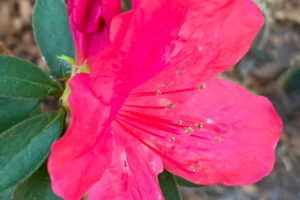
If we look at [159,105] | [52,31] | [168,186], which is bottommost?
[168,186]

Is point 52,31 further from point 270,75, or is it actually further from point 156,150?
point 270,75

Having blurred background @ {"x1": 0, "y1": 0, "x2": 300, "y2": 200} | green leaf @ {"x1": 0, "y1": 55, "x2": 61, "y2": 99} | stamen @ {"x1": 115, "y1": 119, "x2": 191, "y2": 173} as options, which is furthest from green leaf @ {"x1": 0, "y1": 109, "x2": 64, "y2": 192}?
blurred background @ {"x1": 0, "y1": 0, "x2": 300, "y2": 200}

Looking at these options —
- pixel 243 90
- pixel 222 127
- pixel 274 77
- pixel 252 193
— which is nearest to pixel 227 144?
pixel 222 127

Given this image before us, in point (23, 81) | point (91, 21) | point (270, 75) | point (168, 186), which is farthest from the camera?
point (270, 75)

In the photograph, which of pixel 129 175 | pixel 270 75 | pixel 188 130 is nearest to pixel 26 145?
pixel 129 175

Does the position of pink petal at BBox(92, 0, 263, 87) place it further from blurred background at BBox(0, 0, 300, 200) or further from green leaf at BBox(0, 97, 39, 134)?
blurred background at BBox(0, 0, 300, 200)

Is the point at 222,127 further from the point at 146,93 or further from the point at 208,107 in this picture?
the point at 146,93
